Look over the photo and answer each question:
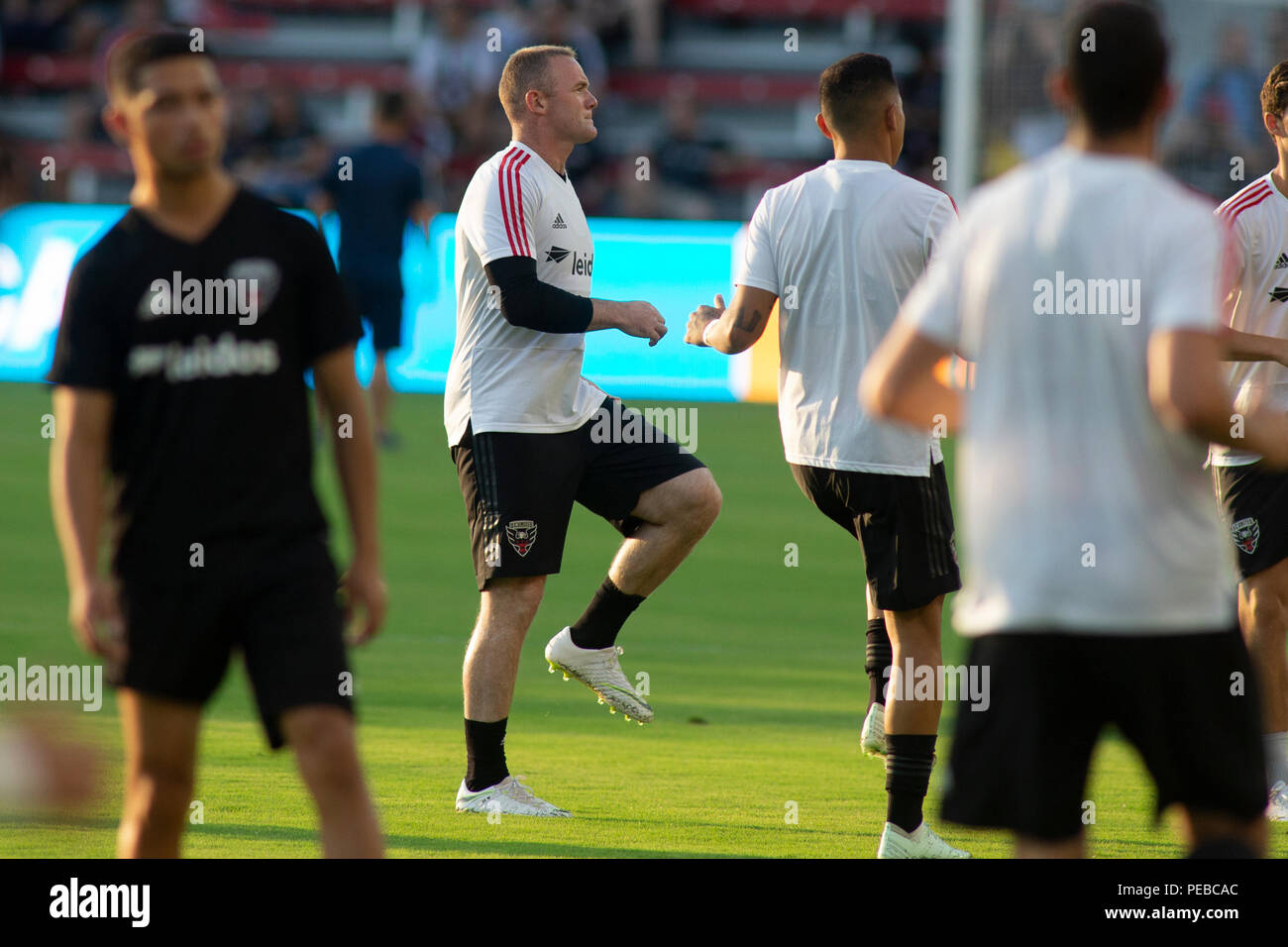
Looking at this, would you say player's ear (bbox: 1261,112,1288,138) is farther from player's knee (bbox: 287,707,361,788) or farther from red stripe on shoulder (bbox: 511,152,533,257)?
player's knee (bbox: 287,707,361,788)

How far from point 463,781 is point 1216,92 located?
43.9ft

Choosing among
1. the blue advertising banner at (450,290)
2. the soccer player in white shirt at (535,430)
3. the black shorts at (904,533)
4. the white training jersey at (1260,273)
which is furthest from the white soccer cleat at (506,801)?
the blue advertising banner at (450,290)

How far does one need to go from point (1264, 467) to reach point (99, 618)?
3969mm

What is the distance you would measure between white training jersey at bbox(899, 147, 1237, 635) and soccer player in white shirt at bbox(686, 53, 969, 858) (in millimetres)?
2069

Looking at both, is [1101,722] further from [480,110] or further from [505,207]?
[480,110]

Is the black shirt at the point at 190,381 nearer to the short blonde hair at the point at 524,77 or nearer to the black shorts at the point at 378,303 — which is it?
the short blonde hair at the point at 524,77

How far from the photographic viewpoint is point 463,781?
5.88 meters

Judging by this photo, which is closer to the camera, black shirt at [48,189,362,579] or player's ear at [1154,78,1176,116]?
player's ear at [1154,78,1176,116]

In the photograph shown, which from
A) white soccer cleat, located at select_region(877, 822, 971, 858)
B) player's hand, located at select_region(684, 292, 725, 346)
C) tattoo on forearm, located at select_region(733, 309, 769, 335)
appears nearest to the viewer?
white soccer cleat, located at select_region(877, 822, 971, 858)

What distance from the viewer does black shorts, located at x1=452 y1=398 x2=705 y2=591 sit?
5.89 metres

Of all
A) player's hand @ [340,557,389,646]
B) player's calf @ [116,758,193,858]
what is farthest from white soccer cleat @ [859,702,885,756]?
player's calf @ [116,758,193,858]

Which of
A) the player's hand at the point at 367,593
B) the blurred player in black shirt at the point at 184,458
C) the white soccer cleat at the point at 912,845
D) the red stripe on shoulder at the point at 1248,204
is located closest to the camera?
the blurred player in black shirt at the point at 184,458

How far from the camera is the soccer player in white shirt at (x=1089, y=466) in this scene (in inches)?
123

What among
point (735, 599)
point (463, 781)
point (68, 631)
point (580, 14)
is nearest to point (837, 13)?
point (580, 14)
